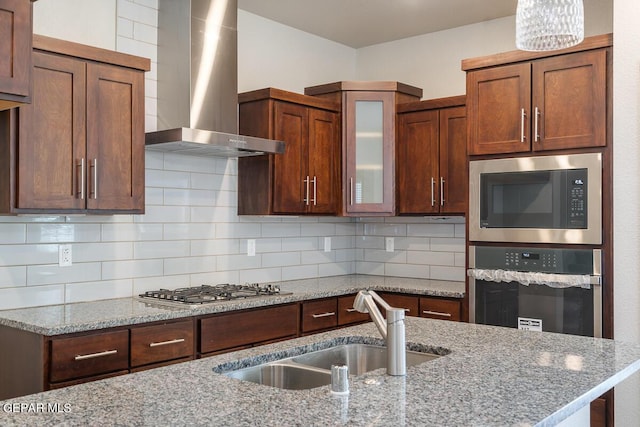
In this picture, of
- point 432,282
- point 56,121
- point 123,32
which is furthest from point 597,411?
point 123,32

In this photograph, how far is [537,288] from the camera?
3596mm

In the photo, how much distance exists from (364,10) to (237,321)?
239 centimetres

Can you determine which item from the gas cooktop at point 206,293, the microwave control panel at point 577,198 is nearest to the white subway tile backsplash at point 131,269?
the gas cooktop at point 206,293

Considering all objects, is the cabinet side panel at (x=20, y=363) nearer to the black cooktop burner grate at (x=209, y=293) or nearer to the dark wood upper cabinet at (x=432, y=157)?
the black cooktop burner grate at (x=209, y=293)

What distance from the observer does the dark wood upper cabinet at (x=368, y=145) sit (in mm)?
4547

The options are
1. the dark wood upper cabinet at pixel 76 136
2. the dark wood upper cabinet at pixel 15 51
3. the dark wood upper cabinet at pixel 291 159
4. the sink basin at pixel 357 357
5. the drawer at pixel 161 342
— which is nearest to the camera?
the sink basin at pixel 357 357

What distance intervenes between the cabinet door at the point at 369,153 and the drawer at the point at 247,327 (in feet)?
3.64

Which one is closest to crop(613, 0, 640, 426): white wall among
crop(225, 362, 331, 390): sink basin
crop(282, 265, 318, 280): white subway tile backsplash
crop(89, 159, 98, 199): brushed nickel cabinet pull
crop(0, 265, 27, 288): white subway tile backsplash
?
crop(225, 362, 331, 390): sink basin

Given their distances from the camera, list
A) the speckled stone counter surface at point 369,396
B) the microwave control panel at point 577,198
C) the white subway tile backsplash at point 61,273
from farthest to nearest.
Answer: the microwave control panel at point 577,198, the white subway tile backsplash at point 61,273, the speckled stone counter surface at point 369,396

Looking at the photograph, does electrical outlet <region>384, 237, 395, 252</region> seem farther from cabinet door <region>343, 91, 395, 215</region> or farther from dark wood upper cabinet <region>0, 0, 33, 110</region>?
dark wood upper cabinet <region>0, 0, 33, 110</region>

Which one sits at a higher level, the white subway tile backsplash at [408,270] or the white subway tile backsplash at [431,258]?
the white subway tile backsplash at [431,258]

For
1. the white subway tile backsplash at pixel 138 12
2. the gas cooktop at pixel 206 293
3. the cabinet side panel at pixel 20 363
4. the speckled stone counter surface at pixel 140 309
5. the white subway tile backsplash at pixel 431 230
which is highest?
the white subway tile backsplash at pixel 138 12

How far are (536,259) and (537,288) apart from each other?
0.17 meters

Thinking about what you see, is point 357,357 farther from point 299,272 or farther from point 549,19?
point 299,272
